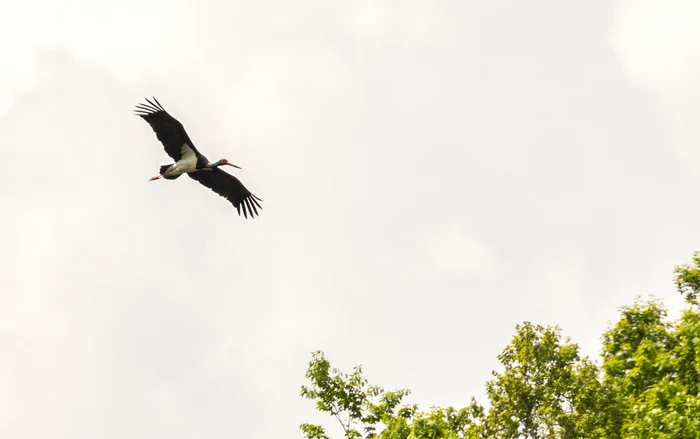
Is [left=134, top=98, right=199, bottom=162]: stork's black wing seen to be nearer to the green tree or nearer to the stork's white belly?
the stork's white belly

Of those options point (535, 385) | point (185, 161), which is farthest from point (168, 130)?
point (535, 385)

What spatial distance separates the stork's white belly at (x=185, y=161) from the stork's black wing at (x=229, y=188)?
145 cm

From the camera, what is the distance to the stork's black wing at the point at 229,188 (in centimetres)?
2642

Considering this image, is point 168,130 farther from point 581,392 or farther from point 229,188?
point 581,392

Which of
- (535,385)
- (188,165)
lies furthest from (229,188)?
(535,385)

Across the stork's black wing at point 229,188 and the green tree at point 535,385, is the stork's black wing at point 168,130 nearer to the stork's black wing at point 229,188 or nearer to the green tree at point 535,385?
the stork's black wing at point 229,188

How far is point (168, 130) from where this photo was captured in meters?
24.4

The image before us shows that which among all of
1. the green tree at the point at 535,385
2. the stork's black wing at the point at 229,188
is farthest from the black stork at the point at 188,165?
the green tree at the point at 535,385

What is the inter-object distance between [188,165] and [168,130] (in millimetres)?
1026

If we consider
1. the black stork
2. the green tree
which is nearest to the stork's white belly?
the black stork

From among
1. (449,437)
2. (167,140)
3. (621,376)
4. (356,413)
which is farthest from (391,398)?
(167,140)

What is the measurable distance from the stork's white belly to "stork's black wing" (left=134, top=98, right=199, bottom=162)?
0.09 metres

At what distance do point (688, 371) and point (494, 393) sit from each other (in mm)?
7289

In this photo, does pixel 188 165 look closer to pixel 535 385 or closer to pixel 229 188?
pixel 229 188
